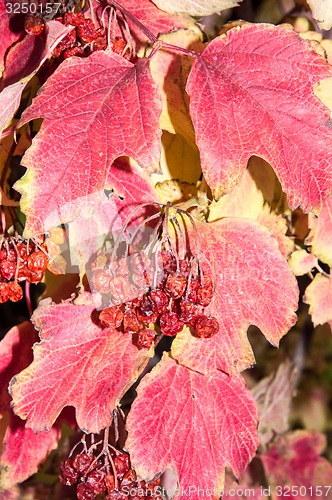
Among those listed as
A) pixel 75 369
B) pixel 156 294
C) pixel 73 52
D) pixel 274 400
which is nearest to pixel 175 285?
pixel 156 294

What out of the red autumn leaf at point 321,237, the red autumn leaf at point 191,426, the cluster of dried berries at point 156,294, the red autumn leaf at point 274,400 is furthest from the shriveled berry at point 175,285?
the red autumn leaf at point 274,400

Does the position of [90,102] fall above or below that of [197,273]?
above

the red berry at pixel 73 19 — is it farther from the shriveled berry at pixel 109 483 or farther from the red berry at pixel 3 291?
the shriveled berry at pixel 109 483

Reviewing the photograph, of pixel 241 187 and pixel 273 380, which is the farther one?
pixel 273 380

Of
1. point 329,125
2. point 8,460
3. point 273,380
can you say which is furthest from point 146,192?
point 273,380

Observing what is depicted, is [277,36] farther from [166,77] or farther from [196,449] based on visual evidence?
[196,449]

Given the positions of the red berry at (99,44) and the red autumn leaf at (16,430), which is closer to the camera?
the red berry at (99,44)

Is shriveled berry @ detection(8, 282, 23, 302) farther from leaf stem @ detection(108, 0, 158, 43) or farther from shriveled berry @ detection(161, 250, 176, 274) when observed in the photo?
leaf stem @ detection(108, 0, 158, 43)
